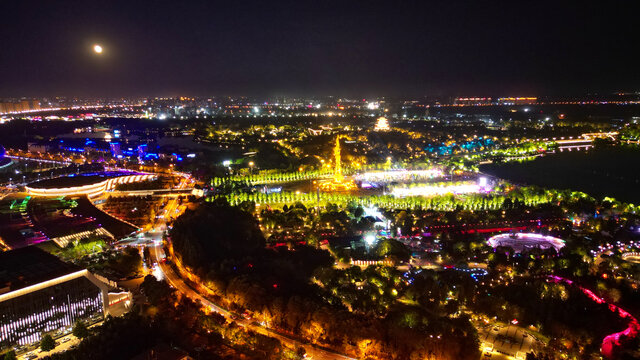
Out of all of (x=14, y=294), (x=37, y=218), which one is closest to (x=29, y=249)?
(x=14, y=294)

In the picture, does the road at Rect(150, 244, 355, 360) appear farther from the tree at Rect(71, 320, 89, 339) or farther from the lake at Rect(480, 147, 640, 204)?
the lake at Rect(480, 147, 640, 204)

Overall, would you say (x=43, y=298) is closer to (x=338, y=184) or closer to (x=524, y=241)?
(x=524, y=241)

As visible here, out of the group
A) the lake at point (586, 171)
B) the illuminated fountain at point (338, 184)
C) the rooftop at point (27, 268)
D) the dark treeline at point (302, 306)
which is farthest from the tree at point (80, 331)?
the lake at point (586, 171)

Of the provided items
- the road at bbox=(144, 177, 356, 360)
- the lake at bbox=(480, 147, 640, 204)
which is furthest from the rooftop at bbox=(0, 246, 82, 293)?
the lake at bbox=(480, 147, 640, 204)

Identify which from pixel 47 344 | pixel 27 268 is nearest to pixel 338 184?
pixel 27 268

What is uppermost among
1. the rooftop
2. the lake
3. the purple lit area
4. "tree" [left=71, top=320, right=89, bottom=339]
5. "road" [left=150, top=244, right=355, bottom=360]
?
the rooftop

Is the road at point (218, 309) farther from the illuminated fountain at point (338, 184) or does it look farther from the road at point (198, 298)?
the illuminated fountain at point (338, 184)
